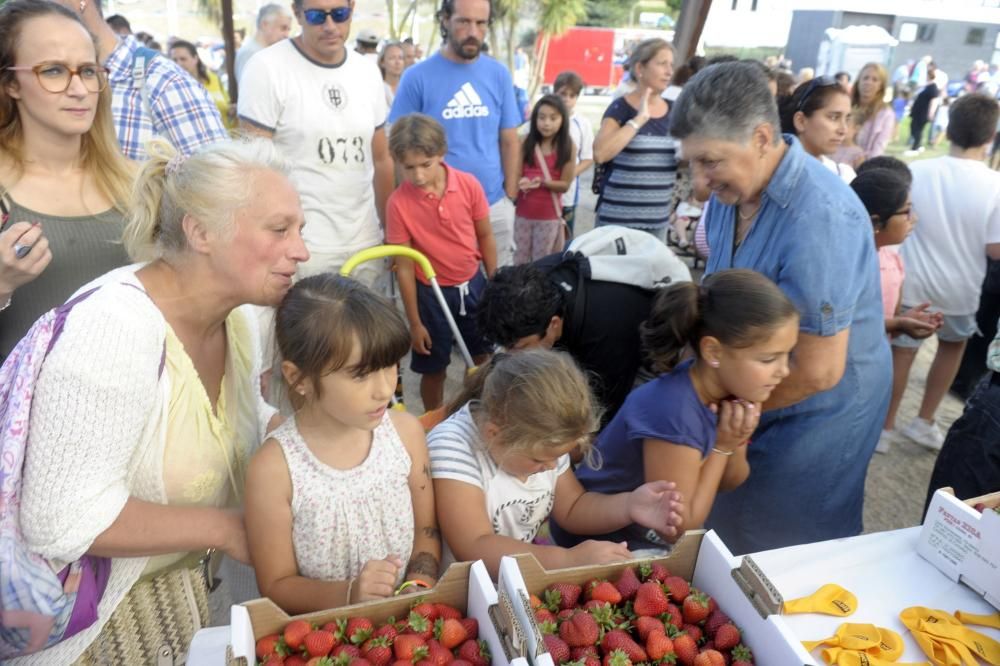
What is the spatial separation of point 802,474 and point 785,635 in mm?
935

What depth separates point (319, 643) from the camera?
1.25 meters

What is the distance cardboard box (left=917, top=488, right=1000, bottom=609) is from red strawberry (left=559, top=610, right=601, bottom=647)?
37.7 inches

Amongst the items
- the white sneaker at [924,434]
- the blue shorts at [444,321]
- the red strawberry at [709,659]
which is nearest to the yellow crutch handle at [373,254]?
the blue shorts at [444,321]

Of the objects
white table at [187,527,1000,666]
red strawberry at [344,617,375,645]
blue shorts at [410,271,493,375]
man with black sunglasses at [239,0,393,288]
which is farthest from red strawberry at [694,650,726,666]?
man with black sunglasses at [239,0,393,288]

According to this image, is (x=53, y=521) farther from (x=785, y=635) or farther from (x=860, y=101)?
(x=860, y=101)

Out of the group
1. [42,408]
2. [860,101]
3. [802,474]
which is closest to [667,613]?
[802,474]

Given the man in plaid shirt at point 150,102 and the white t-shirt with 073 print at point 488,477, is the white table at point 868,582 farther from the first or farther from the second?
the man in plaid shirt at point 150,102

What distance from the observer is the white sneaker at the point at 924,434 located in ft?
13.3

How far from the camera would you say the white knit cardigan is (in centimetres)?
119

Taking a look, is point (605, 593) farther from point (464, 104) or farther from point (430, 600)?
point (464, 104)

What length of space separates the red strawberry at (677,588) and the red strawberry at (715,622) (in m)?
0.07

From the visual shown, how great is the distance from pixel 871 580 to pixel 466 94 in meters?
3.23

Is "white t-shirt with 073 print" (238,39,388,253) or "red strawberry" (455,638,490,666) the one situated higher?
"white t-shirt with 073 print" (238,39,388,253)

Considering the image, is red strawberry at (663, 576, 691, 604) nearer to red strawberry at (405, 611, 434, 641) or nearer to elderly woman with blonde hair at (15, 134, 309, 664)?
red strawberry at (405, 611, 434, 641)
